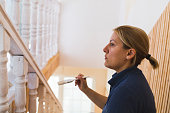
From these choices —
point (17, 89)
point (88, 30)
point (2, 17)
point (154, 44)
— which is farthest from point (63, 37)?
point (2, 17)

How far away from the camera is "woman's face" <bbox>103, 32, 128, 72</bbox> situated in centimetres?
131

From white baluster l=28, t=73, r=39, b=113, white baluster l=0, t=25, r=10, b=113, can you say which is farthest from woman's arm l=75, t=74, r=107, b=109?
white baluster l=0, t=25, r=10, b=113

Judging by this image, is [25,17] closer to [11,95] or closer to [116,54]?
[11,95]

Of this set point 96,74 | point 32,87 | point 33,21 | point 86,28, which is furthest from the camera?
point 96,74

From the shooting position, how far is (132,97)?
112 cm

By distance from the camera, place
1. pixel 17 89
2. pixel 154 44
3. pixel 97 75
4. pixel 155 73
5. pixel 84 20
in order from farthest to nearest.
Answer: pixel 97 75, pixel 84 20, pixel 154 44, pixel 155 73, pixel 17 89

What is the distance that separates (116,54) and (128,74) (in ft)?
0.48

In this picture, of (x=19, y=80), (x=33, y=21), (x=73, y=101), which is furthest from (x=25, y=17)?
(x=73, y=101)

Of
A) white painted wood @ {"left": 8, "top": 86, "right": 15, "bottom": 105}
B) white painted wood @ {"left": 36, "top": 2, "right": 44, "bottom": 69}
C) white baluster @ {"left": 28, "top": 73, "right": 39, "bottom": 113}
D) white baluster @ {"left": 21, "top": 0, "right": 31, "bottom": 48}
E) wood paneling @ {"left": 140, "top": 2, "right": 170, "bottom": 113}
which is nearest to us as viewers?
white painted wood @ {"left": 8, "top": 86, "right": 15, "bottom": 105}

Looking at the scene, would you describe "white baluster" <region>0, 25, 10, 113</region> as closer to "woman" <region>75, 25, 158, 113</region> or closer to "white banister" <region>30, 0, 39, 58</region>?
"woman" <region>75, 25, 158, 113</region>

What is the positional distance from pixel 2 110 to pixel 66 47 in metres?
3.97

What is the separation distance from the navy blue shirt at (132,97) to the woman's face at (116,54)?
4.4 inches

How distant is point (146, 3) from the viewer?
Result: 324 centimetres

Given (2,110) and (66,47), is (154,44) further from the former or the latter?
(66,47)
